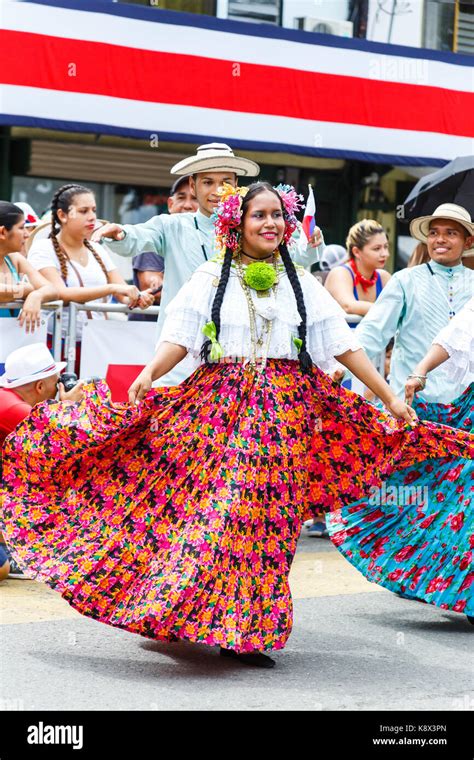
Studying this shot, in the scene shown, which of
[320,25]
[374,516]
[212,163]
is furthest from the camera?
[320,25]

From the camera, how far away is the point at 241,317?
224 inches

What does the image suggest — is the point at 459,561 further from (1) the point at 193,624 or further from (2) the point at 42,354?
(2) the point at 42,354

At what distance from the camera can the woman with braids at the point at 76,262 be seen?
Result: 26.8 feet

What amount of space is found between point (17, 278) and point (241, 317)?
2.73 m

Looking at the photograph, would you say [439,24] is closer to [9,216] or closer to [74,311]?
[74,311]

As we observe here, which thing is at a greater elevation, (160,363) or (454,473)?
(160,363)

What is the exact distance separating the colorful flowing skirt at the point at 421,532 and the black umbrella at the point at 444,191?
1.95 meters

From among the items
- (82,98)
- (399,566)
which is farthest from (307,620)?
(82,98)

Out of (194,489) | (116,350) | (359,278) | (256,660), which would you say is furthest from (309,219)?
(256,660)

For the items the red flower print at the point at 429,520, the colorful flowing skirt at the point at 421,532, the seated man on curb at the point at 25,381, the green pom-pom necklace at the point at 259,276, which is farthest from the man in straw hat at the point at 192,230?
the red flower print at the point at 429,520

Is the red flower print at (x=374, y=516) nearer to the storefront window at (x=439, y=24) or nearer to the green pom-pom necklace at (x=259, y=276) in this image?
the green pom-pom necklace at (x=259, y=276)
